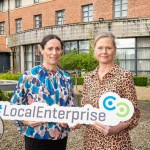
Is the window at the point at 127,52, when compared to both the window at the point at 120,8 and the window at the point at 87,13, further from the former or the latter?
the window at the point at 87,13

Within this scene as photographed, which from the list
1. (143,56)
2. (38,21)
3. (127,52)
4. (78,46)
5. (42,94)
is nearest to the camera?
(42,94)

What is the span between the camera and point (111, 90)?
2.92m

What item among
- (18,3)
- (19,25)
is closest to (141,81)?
(19,25)

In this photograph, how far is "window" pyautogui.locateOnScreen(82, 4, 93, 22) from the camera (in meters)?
28.2

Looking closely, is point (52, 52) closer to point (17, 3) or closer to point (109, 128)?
point (109, 128)

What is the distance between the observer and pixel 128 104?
2811 mm

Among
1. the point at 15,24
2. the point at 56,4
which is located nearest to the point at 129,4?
the point at 56,4

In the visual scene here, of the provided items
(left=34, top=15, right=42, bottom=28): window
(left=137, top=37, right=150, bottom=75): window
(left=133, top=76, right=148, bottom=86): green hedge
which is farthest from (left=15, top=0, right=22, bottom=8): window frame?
(left=133, top=76, right=148, bottom=86): green hedge

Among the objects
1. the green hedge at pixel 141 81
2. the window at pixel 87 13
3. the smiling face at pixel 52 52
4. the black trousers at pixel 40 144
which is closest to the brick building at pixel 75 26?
the window at pixel 87 13

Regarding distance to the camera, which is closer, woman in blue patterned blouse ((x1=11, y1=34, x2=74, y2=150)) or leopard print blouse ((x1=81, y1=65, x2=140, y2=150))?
leopard print blouse ((x1=81, y1=65, x2=140, y2=150))

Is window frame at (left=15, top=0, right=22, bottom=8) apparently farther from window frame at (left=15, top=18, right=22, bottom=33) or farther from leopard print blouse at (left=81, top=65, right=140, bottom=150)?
leopard print blouse at (left=81, top=65, right=140, bottom=150)

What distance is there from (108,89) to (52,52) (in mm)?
669

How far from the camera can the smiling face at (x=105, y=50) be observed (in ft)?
9.77

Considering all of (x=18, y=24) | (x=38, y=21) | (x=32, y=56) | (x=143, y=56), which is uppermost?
(x=38, y=21)
